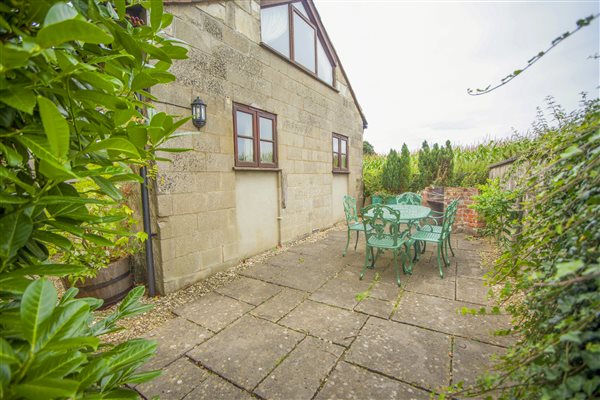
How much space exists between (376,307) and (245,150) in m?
2.84

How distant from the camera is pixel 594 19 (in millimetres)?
601

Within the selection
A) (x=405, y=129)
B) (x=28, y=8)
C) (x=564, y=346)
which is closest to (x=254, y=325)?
(x=564, y=346)

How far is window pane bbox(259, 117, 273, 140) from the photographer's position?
4227mm

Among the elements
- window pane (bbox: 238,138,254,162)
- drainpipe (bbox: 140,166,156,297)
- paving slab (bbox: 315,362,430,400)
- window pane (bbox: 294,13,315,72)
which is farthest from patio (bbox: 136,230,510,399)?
window pane (bbox: 294,13,315,72)

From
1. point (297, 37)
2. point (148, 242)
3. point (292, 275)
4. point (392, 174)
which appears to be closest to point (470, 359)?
point (292, 275)

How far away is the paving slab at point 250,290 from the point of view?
2781mm

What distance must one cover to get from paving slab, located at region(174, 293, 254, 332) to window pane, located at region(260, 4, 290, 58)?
13.5ft

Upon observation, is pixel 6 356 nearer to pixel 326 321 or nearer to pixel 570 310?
pixel 570 310

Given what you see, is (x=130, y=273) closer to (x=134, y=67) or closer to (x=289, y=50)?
(x=134, y=67)

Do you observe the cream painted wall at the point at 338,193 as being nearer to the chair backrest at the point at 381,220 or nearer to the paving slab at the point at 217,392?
the chair backrest at the point at 381,220

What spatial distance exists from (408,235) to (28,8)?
3.65 metres

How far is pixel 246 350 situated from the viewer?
1944 mm

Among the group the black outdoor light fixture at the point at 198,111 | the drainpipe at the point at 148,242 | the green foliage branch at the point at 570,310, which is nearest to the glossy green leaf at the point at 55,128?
the green foliage branch at the point at 570,310

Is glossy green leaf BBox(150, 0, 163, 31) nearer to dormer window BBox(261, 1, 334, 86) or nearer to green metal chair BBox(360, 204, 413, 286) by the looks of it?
green metal chair BBox(360, 204, 413, 286)
